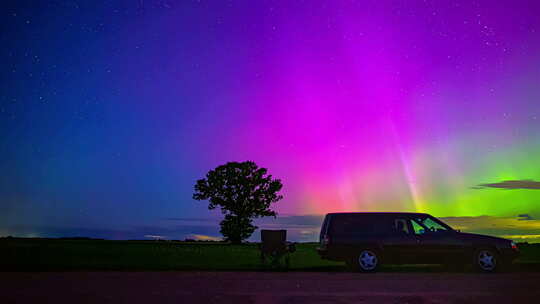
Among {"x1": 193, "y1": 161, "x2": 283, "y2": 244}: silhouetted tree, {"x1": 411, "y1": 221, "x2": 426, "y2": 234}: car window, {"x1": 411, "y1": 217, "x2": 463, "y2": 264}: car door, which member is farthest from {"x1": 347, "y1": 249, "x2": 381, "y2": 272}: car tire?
{"x1": 193, "y1": 161, "x2": 283, "y2": 244}: silhouetted tree

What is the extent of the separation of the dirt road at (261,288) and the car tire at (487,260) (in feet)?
4.78

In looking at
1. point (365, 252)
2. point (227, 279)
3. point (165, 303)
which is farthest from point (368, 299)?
point (365, 252)

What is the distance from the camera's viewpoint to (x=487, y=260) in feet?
54.5

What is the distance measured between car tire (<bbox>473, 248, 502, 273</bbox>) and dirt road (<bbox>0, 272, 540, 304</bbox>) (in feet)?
4.78

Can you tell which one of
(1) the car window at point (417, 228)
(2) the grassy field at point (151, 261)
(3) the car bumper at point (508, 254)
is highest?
(1) the car window at point (417, 228)

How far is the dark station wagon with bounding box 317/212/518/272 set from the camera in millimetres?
16609

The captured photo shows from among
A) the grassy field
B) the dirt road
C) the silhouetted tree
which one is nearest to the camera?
the dirt road

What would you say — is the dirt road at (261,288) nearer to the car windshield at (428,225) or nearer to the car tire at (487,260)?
the car tire at (487,260)

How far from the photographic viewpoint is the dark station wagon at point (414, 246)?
1661 cm

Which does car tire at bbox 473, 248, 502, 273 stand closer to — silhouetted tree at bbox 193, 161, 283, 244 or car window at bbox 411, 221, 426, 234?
car window at bbox 411, 221, 426, 234

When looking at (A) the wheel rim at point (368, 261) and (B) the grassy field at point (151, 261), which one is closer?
(A) the wheel rim at point (368, 261)

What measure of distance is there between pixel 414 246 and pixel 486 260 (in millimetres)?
2435

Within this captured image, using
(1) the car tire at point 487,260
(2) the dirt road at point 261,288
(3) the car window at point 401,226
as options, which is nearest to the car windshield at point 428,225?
(3) the car window at point 401,226

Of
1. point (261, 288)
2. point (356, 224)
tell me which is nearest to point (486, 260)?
point (356, 224)
